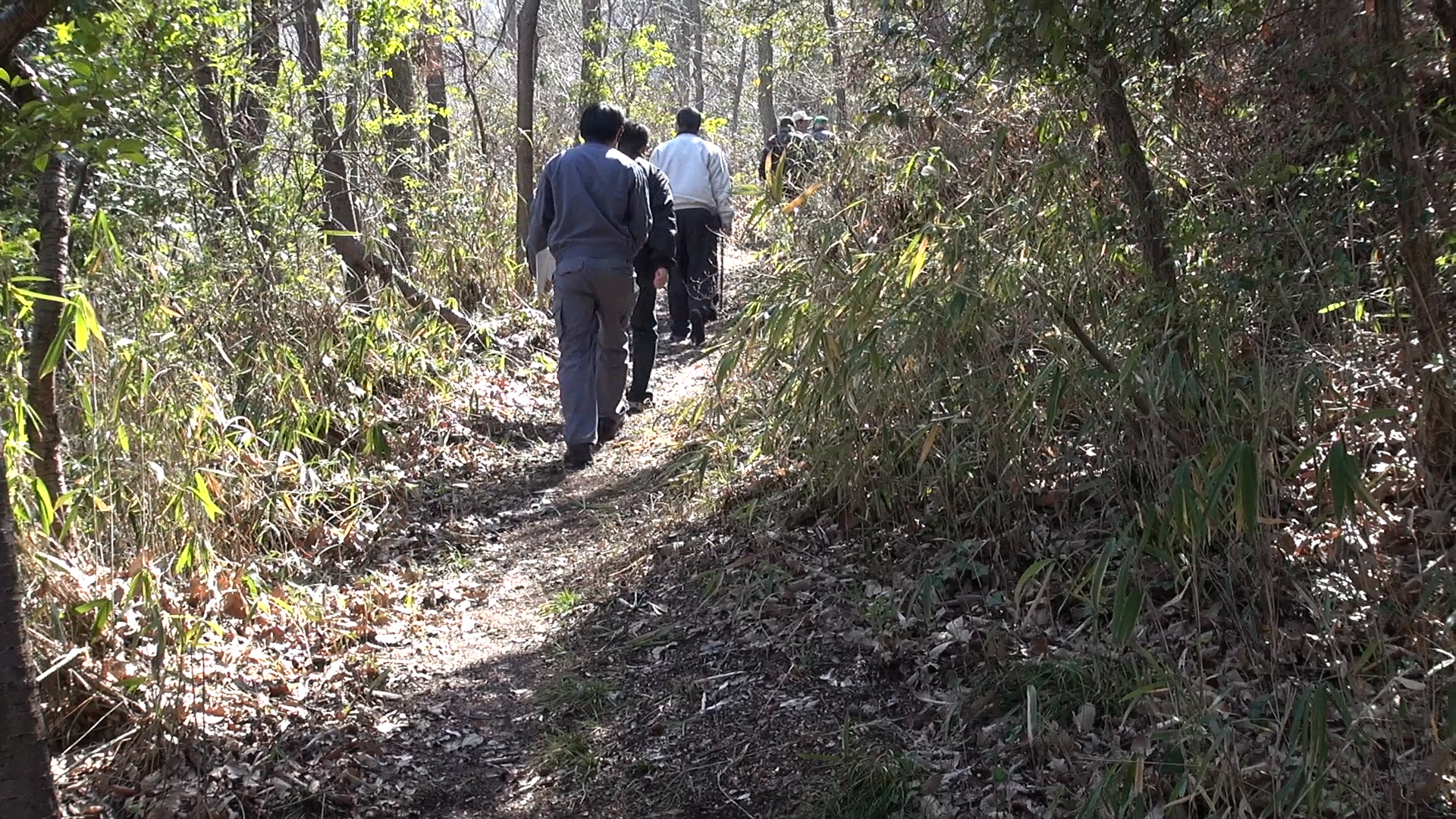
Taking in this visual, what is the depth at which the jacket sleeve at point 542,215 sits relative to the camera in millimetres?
6766

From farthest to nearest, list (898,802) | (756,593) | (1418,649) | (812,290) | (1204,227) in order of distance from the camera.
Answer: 1. (812,290)
2. (756,593)
3. (1204,227)
4. (898,802)
5. (1418,649)

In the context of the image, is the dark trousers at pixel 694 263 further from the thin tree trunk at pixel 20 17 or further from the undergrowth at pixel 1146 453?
the thin tree trunk at pixel 20 17

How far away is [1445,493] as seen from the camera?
3367 mm

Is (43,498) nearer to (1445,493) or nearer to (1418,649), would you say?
(1418,649)

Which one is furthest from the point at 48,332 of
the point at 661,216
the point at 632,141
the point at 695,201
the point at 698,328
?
the point at 698,328

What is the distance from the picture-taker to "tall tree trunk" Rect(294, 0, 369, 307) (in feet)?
24.0

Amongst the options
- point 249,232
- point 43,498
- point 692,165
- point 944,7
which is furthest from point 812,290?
point 692,165

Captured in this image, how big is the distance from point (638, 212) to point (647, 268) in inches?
51.1

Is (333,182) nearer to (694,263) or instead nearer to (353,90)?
(353,90)

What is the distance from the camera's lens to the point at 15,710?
229 cm

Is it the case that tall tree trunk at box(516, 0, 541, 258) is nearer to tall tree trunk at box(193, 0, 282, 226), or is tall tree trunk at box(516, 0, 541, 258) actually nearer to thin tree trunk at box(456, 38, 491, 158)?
thin tree trunk at box(456, 38, 491, 158)

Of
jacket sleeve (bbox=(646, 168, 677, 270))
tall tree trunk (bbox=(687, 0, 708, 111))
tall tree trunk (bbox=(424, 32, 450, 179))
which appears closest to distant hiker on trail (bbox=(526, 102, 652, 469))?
jacket sleeve (bbox=(646, 168, 677, 270))

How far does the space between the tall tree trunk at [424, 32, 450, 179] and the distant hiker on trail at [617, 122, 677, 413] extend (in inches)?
72.0

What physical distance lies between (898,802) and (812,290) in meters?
2.30
